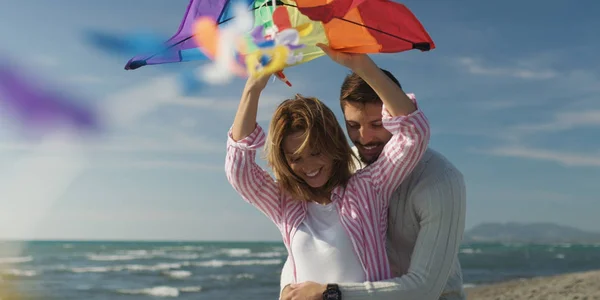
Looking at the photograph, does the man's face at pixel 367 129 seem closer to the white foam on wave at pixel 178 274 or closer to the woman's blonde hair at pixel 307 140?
the woman's blonde hair at pixel 307 140

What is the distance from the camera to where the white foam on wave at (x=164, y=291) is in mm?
15898

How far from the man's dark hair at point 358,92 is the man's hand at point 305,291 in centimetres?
79

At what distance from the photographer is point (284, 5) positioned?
8.18ft

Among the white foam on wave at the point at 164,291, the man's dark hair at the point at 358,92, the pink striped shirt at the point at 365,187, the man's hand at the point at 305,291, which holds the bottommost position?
the white foam on wave at the point at 164,291

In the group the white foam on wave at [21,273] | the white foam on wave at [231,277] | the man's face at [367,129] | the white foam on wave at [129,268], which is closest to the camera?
the man's face at [367,129]

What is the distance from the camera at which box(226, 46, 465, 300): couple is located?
8.44 feet

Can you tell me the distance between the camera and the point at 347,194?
106 inches

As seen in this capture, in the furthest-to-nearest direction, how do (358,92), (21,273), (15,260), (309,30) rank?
(15,260), (21,273), (358,92), (309,30)

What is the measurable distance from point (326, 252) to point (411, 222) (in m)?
0.40

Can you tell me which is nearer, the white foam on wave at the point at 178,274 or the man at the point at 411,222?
the man at the point at 411,222

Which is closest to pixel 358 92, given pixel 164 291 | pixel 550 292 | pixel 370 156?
pixel 370 156

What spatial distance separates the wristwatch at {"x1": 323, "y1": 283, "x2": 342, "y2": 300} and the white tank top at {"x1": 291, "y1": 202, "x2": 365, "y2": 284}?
92 millimetres

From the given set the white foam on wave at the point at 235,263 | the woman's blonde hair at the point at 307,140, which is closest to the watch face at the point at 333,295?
the woman's blonde hair at the point at 307,140

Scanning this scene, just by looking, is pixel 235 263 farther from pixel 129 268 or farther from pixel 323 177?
pixel 323 177
